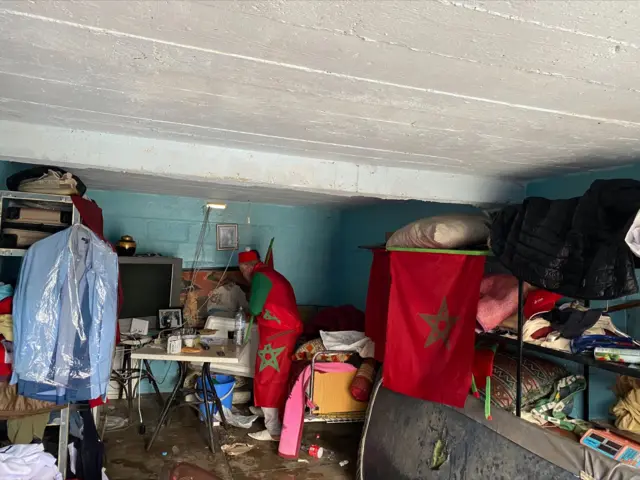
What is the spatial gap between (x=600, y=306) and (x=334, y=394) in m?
1.88

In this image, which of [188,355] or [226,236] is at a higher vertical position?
[226,236]

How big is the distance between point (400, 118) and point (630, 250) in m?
0.91

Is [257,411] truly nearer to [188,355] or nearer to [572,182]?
[188,355]

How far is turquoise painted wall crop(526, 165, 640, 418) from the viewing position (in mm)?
2143

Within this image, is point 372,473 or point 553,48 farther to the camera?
point 372,473

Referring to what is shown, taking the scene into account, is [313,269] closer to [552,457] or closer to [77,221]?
[77,221]

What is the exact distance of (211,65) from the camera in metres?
1.23

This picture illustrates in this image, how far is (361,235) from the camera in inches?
190

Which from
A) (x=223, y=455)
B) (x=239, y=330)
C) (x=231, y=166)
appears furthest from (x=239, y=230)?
(x=231, y=166)

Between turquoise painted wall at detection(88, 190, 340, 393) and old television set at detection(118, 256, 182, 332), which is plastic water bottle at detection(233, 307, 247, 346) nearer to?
old television set at detection(118, 256, 182, 332)

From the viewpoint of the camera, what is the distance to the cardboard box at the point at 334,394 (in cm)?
343

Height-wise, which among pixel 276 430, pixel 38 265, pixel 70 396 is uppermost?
pixel 38 265

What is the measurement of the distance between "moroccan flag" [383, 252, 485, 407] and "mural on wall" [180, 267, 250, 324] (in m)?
2.44

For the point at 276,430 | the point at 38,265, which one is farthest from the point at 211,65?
the point at 276,430
